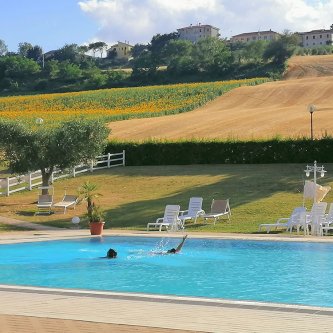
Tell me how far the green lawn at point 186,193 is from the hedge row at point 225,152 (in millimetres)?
969

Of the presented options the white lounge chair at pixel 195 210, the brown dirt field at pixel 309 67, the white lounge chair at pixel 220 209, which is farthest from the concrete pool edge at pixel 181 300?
the brown dirt field at pixel 309 67

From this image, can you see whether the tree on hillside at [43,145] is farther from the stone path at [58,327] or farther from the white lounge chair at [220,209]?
the stone path at [58,327]

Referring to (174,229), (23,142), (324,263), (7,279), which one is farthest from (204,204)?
(7,279)

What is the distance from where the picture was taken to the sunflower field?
261 feet

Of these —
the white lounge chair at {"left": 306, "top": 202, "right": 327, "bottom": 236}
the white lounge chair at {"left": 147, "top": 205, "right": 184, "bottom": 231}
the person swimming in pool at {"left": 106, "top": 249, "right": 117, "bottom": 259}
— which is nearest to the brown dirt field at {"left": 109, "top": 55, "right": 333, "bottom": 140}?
the white lounge chair at {"left": 147, "top": 205, "right": 184, "bottom": 231}

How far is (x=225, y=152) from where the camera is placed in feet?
148

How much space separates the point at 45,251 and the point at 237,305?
11358 mm

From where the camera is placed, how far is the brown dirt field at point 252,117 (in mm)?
55812

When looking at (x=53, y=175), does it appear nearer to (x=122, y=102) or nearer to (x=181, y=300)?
(x=181, y=300)

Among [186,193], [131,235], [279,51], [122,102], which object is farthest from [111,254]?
[279,51]

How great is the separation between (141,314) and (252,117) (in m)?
53.6

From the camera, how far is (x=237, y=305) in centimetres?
1171

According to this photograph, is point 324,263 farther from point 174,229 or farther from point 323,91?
point 323,91

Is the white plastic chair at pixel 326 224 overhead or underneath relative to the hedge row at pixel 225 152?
underneath
